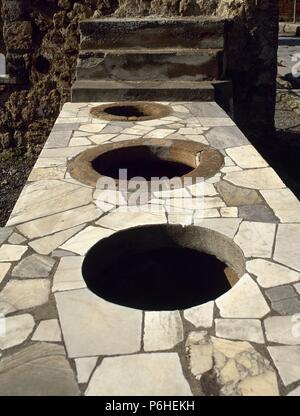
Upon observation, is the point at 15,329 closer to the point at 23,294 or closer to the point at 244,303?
the point at 23,294

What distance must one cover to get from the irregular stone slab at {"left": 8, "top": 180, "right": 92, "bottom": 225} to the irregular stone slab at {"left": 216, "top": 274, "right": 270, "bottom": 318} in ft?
4.58

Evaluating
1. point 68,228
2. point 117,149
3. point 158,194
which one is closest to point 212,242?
point 158,194

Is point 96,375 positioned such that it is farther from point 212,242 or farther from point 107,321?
point 212,242

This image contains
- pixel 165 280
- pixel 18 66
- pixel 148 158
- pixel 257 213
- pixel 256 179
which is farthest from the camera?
pixel 18 66

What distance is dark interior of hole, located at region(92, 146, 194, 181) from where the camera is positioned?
4473 millimetres

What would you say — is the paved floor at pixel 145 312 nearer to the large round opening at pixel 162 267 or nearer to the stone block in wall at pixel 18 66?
the large round opening at pixel 162 267

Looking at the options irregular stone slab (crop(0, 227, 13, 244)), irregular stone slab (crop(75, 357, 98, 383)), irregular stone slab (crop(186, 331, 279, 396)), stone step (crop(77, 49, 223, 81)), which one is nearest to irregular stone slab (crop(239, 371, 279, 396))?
irregular stone slab (crop(186, 331, 279, 396))

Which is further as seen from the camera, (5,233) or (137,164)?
(137,164)

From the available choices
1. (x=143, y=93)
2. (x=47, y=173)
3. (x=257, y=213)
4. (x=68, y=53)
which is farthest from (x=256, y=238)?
(x=68, y=53)

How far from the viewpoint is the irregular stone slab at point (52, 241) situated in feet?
9.60

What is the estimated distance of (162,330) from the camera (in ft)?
7.45

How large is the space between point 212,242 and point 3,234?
1.30 metres

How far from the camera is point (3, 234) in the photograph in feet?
10.1

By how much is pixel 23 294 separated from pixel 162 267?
4.31ft
